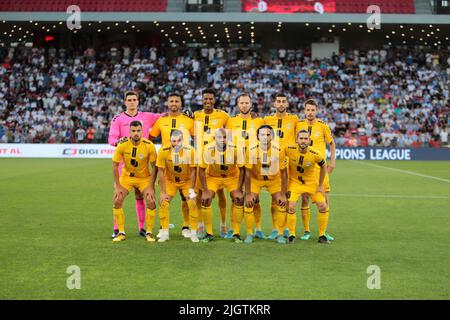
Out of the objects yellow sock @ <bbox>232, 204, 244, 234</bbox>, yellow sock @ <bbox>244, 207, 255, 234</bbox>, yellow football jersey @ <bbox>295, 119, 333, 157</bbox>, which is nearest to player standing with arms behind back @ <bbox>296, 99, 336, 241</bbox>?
yellow football jersey @ <bbox>295, 119, 333, 157</bbox>

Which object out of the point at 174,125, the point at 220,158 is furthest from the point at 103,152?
the point at 220,158

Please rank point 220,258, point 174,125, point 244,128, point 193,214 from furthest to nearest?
point 174,125 → point 244,128 → point 193,214 → point 220,258

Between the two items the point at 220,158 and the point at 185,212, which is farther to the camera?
the point at 185,212

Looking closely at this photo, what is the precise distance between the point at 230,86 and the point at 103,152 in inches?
398

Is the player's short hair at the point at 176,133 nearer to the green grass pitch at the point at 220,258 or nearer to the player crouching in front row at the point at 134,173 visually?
the player crouching in front row at the point at 134,173

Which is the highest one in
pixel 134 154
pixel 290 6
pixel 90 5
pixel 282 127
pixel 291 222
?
pixel 90 5

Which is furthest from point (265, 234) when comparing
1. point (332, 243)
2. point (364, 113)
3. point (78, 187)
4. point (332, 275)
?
point (364, 113)

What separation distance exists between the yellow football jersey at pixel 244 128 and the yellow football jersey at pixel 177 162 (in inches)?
28.5

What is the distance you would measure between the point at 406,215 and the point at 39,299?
8939mm

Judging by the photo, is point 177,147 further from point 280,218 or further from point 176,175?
point 280,218

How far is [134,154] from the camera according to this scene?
1046cm

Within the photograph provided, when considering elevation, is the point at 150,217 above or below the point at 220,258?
above

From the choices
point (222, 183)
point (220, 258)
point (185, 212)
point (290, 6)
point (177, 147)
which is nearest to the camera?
point (220, 258)
